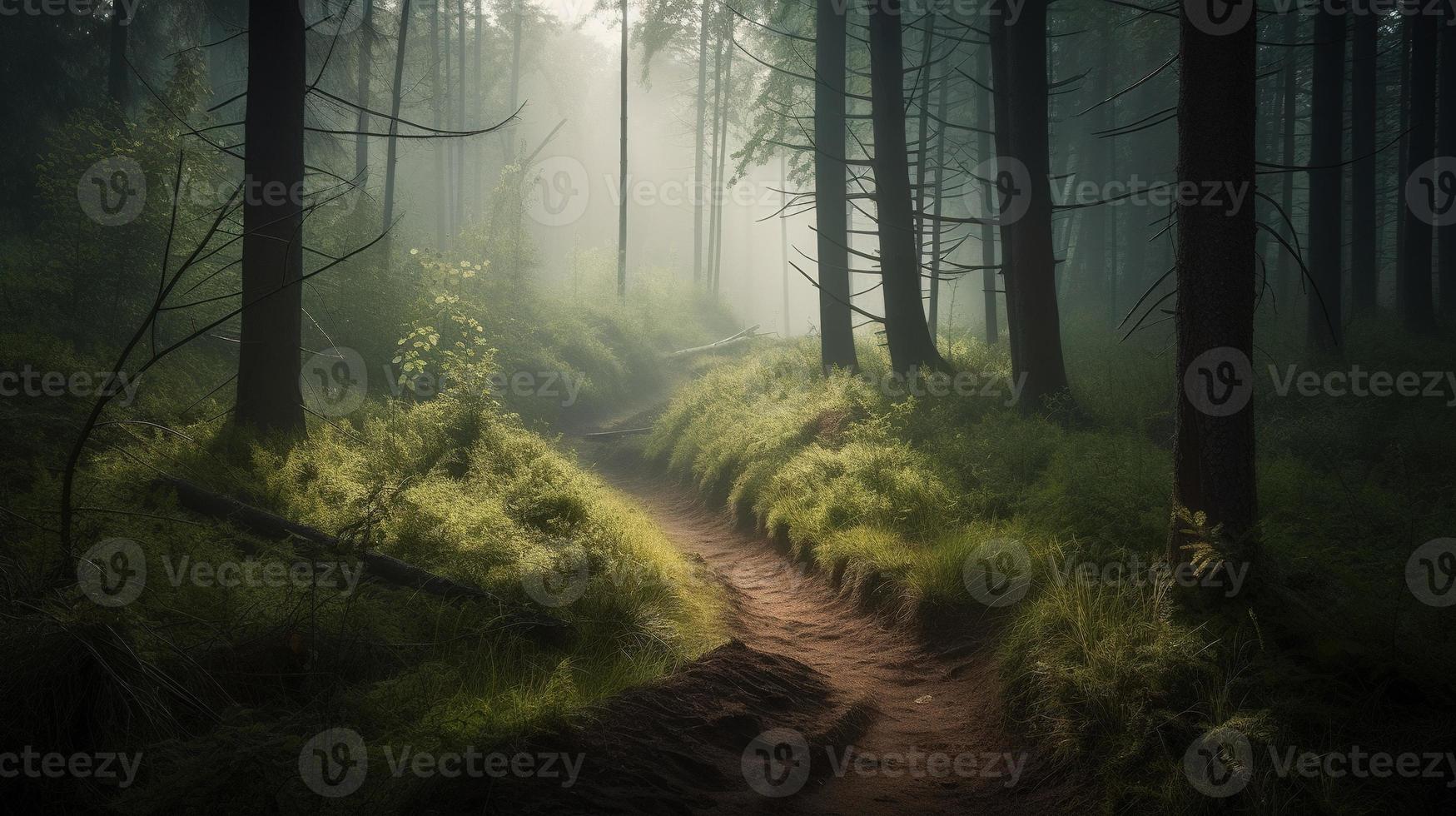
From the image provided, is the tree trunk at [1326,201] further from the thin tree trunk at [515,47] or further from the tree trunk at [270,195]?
the thin tree trunk at [515,47]

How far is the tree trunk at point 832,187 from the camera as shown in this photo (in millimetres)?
14367

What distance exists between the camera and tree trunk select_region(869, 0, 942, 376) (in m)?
12.0

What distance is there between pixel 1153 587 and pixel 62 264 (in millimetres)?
13501

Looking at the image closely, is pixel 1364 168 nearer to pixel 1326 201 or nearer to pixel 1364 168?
pixel 1364 168

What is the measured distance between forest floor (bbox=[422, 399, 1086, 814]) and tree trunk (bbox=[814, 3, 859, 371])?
837 centimetres

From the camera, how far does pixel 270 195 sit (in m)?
8.00

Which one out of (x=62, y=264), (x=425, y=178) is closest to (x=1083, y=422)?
(x=62, y=264)

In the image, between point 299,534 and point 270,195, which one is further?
point 270,195

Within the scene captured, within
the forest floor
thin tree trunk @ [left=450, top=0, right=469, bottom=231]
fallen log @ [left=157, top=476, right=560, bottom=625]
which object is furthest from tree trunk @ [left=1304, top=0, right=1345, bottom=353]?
thin tree trunk @ [left=450, top=0, right=469, bottom=231]

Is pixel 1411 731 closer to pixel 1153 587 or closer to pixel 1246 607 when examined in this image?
pixel 1246 607

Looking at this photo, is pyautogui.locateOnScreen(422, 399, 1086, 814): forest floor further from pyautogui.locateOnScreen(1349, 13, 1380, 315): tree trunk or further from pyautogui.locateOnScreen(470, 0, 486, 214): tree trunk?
pyautogui.locateOnScreen(470, 0, 486, 214): tree trunk

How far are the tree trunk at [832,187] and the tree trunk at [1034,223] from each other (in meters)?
4.55

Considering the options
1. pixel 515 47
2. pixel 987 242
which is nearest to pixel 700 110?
pixel 515 47

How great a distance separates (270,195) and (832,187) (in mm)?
10104
